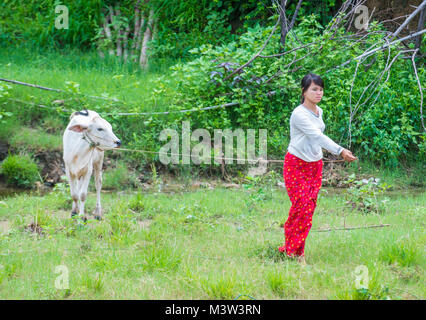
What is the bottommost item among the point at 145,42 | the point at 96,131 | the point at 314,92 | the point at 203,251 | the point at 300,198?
the point at 203,251

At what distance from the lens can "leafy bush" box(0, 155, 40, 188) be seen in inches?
321

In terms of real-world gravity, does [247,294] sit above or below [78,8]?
below

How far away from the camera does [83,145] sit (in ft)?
20.2

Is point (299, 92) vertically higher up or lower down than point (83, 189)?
higher up

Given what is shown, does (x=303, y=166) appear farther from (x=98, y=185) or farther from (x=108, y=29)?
(x=108, y=29)

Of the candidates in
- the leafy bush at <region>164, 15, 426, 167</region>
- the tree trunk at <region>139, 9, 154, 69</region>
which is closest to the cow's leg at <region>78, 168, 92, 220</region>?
the leafy bush at <region>164, 15, 426, 167</region>

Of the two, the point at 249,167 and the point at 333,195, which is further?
the point at 249,167

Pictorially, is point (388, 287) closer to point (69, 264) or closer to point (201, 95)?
point (69, 264)

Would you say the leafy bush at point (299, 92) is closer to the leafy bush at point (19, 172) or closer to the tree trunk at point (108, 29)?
the leafy bush at point (19, 172)

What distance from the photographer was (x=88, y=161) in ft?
20.5

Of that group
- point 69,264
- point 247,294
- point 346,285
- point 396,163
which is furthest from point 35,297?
point 396,163

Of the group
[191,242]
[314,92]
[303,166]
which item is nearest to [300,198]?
[303,166]

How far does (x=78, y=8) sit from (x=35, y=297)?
9766 mm

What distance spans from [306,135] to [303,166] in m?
0.28
